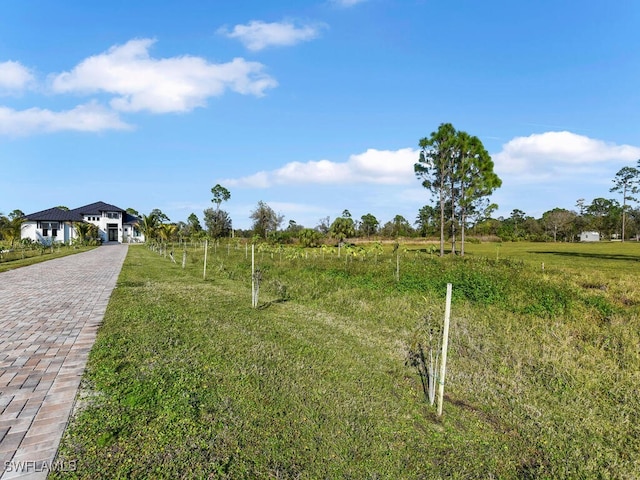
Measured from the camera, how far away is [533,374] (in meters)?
4.98

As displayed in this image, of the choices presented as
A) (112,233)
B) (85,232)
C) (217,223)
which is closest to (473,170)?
(217,223)

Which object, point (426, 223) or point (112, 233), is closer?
point (112, 233)

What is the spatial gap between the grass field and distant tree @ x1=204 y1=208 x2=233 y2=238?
153 ft

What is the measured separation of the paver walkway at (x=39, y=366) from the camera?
9.30ft

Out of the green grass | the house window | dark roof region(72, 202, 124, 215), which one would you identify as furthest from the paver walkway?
dark roof region(72, 202, 124, 215)

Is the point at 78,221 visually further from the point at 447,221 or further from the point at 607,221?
the point at 607,221

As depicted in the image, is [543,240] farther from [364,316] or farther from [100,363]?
[100,363]

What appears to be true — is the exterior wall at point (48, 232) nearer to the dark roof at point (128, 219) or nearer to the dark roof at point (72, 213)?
the dark roof at point (72, 213)

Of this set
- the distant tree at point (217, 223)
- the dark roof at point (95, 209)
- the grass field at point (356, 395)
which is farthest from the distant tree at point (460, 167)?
the dark roof at point (95, 209)

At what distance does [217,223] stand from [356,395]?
5373 centimetres

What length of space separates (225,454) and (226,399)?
93 cm

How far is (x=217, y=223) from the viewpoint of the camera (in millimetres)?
54906

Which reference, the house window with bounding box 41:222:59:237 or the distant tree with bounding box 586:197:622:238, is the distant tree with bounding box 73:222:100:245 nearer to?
the house window with bounding box 41:222:59:237

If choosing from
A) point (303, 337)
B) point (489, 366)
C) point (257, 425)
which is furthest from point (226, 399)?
point (489, 366)
